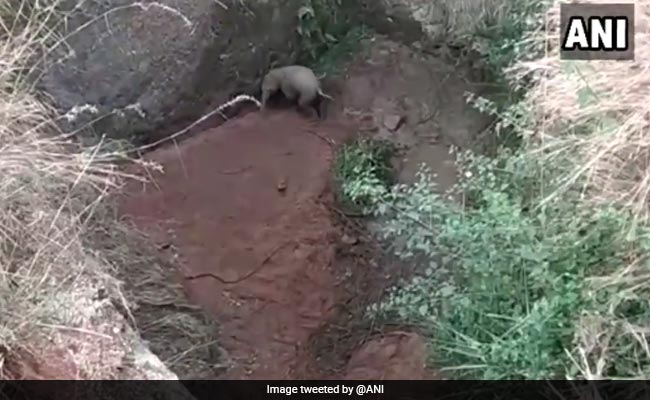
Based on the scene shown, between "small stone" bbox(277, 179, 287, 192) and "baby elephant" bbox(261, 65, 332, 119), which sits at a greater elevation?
"baby elephant" bbox(261, 65, 332, 119)

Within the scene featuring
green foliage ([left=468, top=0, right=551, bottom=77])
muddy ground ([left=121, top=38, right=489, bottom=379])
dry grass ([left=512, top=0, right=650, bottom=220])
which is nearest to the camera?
dry grass ([left=512, top=0, right=650, bottom=220])

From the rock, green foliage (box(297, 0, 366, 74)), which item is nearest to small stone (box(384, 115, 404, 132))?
green foliage (box(297, 0, 366, 74))

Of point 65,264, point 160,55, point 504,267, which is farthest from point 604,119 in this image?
point 160,55

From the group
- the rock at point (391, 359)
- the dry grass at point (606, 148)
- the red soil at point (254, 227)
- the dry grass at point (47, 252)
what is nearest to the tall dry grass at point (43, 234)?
the dry grass at point (47, 252)

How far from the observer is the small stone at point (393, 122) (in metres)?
2.39

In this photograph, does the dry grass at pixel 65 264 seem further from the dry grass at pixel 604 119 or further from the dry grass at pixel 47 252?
the dry grass at pixel 604 119

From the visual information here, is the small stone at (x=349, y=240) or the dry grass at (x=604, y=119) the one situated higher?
the dry grass at (x=604, y=119)

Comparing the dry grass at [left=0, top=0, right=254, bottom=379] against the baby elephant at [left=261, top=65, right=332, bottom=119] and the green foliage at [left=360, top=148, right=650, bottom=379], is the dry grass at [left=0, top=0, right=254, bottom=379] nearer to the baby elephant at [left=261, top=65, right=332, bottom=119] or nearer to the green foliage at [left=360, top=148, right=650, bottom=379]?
the green foliage at [left=360, top=148, right=650, bottom=379]

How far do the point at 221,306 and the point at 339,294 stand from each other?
0.27m

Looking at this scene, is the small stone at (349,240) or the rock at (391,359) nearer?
the rock at (391,359)

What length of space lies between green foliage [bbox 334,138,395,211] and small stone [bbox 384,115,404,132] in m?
0.06

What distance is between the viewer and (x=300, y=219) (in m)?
2.25
